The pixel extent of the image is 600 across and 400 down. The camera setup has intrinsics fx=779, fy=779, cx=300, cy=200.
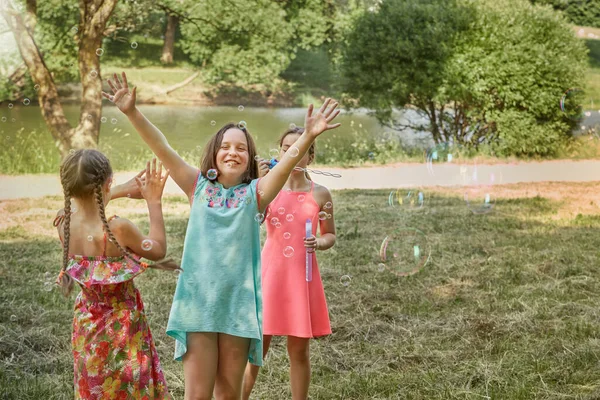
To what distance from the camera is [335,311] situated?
4848 millimetres

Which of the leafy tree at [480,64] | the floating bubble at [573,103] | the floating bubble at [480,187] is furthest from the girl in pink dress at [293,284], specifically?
the floating bubble at [573,103]

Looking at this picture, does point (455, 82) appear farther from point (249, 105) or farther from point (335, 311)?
point (335, 311)

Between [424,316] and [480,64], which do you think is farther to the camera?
[480,64]

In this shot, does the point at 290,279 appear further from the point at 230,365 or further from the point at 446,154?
the point at 446,154

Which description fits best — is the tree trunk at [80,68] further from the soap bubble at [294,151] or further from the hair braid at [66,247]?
the soap bubble at [294,151]

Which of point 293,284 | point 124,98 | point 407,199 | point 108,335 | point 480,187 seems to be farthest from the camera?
point 480,187

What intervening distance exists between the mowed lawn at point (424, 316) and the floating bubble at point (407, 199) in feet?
2.95

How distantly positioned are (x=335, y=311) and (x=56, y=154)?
8004 mm

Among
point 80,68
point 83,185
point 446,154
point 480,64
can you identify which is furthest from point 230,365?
point 446,154

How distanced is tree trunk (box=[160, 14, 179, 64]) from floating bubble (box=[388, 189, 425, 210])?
599 cm

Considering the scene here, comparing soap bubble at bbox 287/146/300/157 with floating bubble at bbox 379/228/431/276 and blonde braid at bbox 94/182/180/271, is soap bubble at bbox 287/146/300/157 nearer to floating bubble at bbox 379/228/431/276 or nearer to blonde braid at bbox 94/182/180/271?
blonde braid at bbox 94/182/180/271

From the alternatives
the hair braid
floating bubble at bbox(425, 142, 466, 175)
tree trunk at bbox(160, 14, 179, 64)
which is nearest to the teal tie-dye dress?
the hair braid

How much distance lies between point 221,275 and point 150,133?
0.55 meters

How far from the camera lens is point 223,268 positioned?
2578 mm
